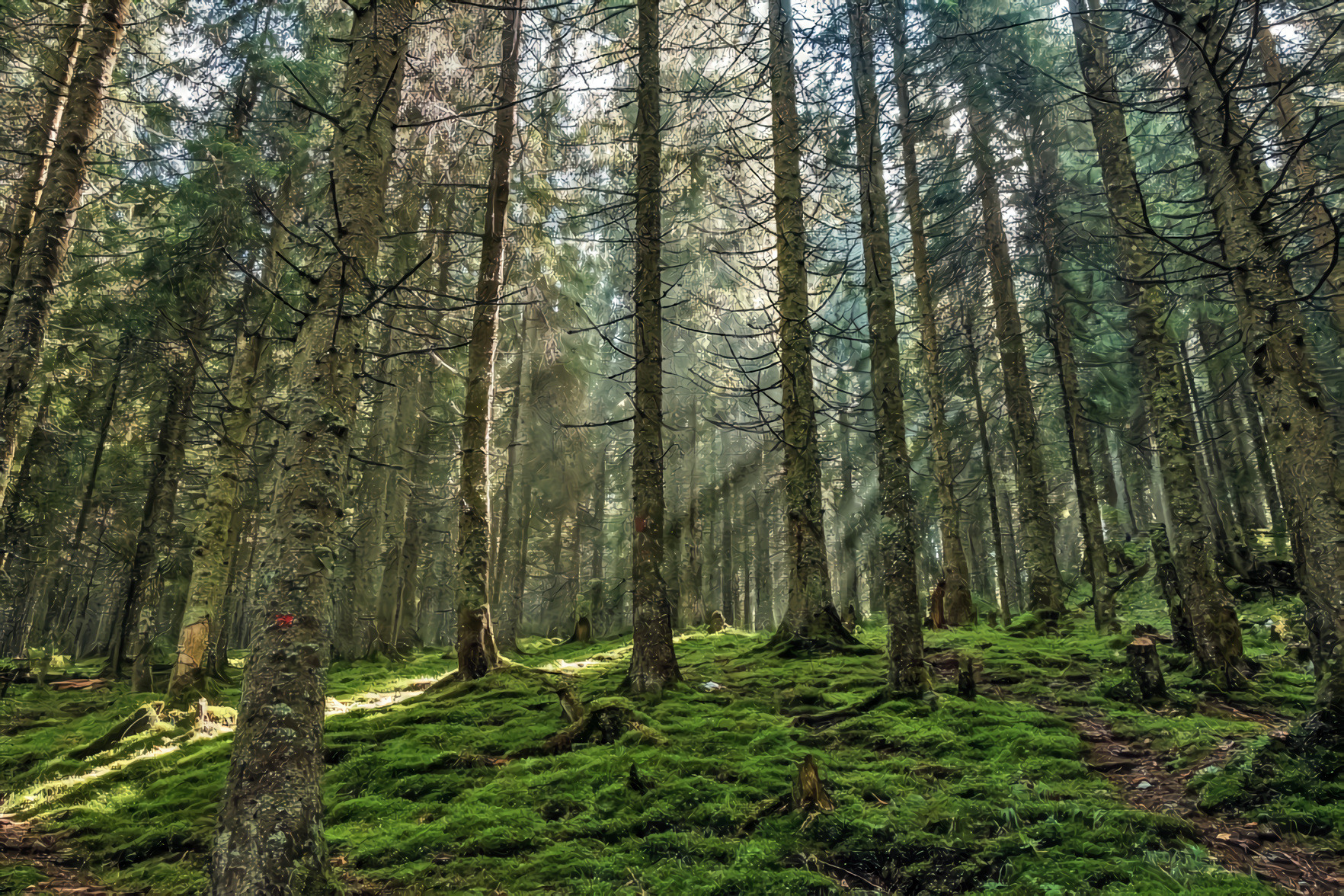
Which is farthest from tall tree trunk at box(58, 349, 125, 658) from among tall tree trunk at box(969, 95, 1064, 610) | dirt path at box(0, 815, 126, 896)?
tall tree trunk at box(969, 95, 1064, 610)

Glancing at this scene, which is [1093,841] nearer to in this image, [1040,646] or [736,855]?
[736,855]

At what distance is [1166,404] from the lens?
7184mm

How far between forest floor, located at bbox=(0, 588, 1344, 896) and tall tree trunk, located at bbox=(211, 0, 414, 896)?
1008mm

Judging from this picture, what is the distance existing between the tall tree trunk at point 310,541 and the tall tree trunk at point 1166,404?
620 centimetres

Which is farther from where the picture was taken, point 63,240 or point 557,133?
point 557,133

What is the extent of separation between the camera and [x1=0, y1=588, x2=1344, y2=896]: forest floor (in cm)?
359

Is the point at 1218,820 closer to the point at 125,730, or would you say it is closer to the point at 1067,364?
the point at 1067,364

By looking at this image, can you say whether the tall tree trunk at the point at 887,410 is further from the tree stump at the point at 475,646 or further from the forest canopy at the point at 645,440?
the tree stump at the point at 475,646

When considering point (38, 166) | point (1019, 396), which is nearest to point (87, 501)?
point (38, 166)

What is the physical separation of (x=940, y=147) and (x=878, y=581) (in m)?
15.6

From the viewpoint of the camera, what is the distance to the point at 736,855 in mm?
3807

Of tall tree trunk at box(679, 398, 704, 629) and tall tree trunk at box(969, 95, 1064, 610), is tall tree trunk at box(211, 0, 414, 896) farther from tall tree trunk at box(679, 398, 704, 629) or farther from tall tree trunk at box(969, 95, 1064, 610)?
tall tree trunk at box(679, 398, 704, 629)

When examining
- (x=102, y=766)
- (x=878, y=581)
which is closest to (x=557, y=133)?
(x=102, y=766)

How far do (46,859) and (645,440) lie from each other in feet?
19.8
